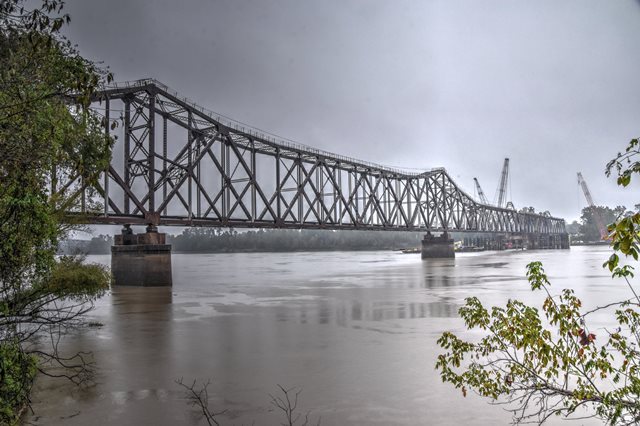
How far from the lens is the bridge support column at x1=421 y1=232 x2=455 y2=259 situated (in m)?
107

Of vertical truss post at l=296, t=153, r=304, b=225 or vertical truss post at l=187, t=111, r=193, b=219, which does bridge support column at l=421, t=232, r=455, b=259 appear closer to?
vertical truss post at l=296, t=153, r=304, b=225

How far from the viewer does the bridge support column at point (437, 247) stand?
107 m

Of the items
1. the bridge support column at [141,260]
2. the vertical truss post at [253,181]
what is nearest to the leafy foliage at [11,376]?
the bridge support column at [141,260]

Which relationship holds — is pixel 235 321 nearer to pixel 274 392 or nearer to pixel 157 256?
pixel 274 392

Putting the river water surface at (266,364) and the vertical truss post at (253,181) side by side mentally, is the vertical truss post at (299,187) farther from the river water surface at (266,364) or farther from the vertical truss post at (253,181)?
the river water surface at (266,364)

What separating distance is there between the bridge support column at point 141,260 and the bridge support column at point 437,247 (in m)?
77.3

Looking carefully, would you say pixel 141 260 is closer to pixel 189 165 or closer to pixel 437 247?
pixel 189 165

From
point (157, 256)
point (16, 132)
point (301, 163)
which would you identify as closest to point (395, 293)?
point (157, 256)

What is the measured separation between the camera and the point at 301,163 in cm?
7419

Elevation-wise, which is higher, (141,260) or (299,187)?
(299,187)

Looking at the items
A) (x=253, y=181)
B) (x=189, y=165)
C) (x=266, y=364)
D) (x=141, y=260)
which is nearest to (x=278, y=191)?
(x=253, y=181)

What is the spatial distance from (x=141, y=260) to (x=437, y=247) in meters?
79.6

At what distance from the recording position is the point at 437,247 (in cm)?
10688

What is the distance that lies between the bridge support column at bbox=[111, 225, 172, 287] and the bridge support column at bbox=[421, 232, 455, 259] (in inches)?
3044
